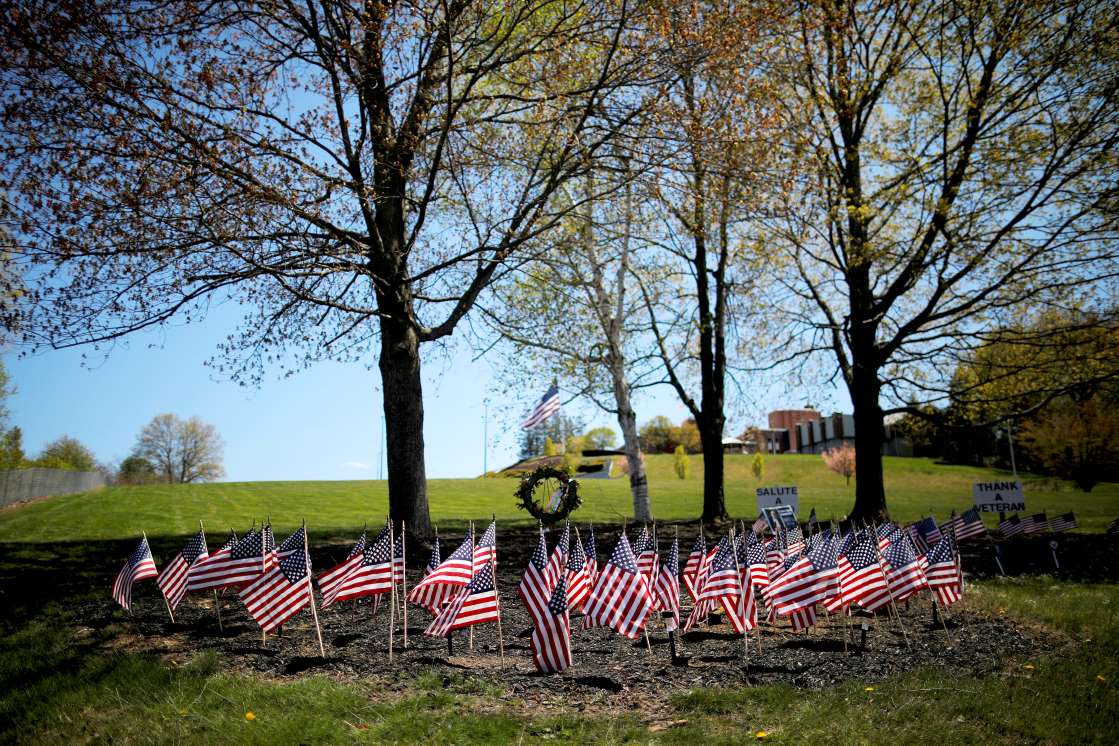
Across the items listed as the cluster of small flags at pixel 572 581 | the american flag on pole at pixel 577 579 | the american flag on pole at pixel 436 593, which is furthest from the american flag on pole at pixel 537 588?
the american flag on pole at pixel 436 593

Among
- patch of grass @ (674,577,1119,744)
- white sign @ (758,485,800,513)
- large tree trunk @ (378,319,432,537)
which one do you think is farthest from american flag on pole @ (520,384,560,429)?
patch of grass @ (674,577,1119,744)

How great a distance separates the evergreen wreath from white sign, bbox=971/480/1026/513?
336 inches

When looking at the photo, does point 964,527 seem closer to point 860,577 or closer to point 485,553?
point 860,577

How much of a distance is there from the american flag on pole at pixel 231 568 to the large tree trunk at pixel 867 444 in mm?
14520

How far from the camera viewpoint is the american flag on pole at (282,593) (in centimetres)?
765

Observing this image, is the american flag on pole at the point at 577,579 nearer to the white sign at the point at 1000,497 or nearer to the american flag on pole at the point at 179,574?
the american flag on pole at the point at 179,574

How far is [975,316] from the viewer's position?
18484 millimetres

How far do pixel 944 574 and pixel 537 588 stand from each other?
497 centimetres

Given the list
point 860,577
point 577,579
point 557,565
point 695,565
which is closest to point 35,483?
point 557,565

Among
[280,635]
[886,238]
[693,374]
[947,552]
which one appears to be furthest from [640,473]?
[280,635]

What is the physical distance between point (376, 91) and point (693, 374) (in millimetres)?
13829

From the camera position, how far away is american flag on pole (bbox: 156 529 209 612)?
8891mm

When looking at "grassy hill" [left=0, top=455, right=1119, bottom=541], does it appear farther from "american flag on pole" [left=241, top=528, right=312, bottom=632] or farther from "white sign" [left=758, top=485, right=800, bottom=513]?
"american flag on pole" [left=241, top=528, right=312, bottom=632]

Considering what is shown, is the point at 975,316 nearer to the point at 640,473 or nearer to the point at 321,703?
the point at 640,473
